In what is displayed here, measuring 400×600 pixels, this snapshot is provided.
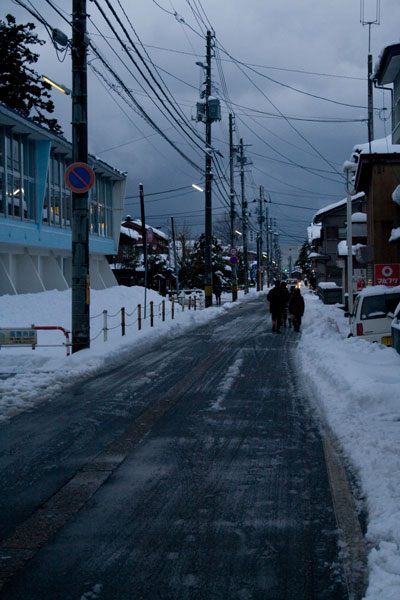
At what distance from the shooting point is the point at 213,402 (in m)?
9.45

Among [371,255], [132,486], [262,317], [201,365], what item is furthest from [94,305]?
[132,486]

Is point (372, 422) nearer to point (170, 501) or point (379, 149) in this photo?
point (170, 501)

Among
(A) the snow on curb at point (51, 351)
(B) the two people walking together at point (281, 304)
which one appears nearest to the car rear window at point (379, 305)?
(A) the snow on curb at point (51, 351)

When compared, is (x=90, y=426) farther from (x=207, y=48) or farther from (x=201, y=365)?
(x=207, y=48)

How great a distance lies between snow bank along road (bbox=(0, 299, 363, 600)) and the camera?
3742 millimetres

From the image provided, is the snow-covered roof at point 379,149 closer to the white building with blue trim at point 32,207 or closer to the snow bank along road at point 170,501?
the white building with blue trim at point 32,207

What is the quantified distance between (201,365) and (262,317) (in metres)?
17.1

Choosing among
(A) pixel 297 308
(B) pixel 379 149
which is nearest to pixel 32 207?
(A) pixel 297 308

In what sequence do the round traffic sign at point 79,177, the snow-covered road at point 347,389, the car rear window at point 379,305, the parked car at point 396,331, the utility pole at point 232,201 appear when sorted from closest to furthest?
the snow-covered road at point 347,389
the parked car at point 396,331
the round traffic sign at point 79,177
the car rear window at point 379,305
the utility pole at point 232,201

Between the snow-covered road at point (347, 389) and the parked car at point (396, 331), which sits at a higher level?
the parked car at point (396, 331)

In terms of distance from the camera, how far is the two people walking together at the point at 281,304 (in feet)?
72.8

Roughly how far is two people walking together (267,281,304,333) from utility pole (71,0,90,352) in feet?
29.9

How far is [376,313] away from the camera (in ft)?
47.6

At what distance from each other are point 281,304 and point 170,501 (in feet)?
58.4
